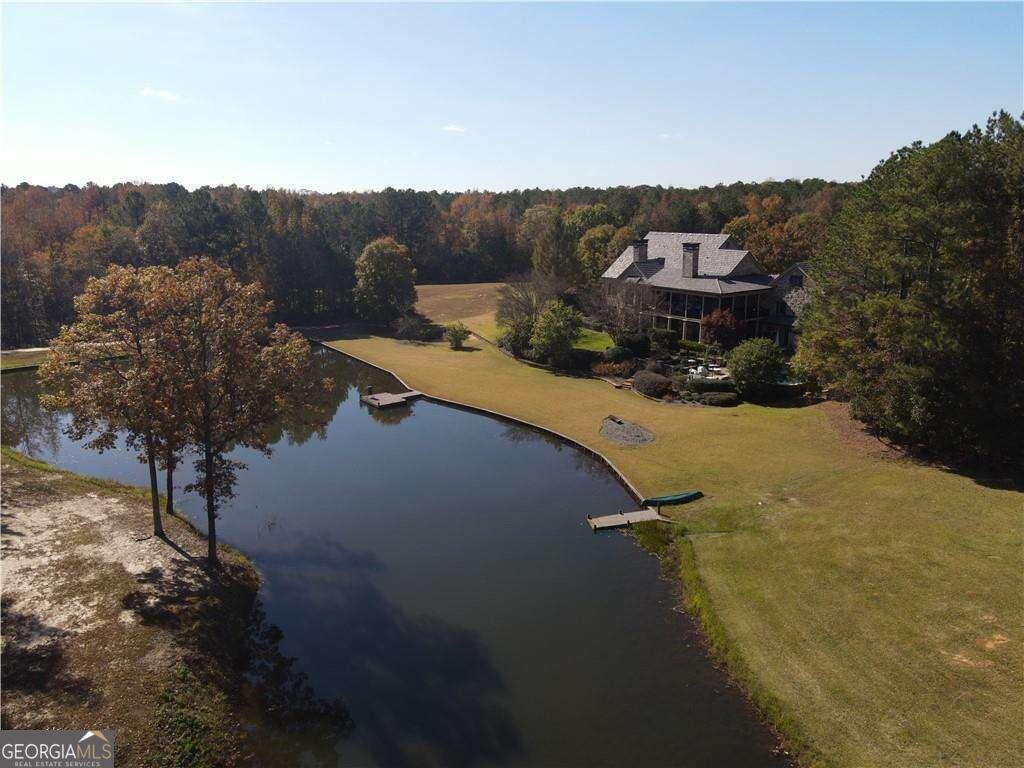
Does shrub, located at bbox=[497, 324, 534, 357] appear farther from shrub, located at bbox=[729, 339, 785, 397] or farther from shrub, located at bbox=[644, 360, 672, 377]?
shrub, located at bbox=[729, 339, 785, 397]

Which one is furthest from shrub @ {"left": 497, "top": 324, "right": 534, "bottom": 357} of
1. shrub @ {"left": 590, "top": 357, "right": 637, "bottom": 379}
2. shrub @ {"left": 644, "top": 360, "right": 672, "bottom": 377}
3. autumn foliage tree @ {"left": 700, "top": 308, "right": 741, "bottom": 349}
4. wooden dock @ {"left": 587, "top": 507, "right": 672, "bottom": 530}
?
wooden dock @ {"left": 587, "top": 507, "right": 672, "bottom": 530}

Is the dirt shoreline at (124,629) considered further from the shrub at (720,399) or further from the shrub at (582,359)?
the shrub at (582,359)

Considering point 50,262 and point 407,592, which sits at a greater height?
point 50,262

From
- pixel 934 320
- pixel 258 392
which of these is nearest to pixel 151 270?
pixel 258 392

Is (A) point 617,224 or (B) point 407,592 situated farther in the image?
(A) point 617,224

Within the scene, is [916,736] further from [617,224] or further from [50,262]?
[617,224]

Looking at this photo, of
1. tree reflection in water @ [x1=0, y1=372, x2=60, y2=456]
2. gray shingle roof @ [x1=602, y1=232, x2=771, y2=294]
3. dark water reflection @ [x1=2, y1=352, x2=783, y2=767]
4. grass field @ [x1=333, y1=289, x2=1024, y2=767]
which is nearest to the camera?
grass field @ [x1=333, y1=289, x2=1024, y2=767]
